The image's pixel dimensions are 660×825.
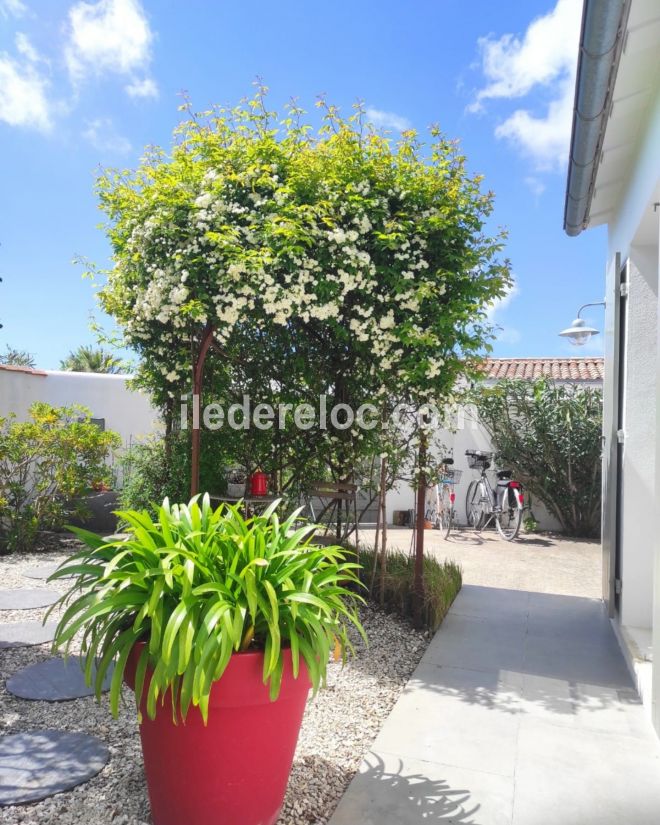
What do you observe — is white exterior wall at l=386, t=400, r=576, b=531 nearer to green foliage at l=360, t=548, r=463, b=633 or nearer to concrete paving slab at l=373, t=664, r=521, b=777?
green foliage at l=360, t=548, r=463, b=633

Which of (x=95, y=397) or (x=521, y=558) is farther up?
(x=95, y=397)

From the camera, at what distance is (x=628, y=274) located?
4430mm

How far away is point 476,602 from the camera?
17.6 ft

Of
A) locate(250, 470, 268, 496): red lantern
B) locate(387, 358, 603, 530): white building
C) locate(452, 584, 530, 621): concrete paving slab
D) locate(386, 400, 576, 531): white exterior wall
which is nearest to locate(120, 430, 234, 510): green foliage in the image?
locate(250, 470, 268, 496): red lantern

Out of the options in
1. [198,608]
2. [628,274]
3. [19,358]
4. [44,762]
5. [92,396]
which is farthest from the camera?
[19,358]

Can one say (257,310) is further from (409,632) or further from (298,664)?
(298,664)

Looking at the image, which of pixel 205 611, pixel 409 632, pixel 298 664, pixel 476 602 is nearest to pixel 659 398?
pixel 298 664

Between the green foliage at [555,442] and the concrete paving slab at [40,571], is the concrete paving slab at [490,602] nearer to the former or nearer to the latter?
the concrete paving slab at [40,571]

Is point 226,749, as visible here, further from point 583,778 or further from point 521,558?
point 521,558

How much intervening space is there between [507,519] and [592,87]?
A: 770 cm

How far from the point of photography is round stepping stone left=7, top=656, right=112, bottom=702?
315 centimetres

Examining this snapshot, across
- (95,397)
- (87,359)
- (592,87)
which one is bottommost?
(95,397)

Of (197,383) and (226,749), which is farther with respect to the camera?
(197,383)

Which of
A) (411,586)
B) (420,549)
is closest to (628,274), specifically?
(420,549)
